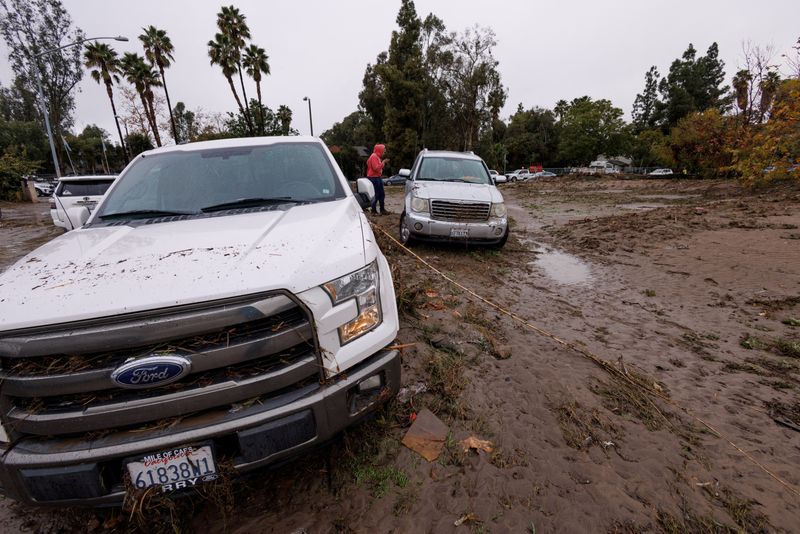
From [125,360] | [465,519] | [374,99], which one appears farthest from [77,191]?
[374,99]

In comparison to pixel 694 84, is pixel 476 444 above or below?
below

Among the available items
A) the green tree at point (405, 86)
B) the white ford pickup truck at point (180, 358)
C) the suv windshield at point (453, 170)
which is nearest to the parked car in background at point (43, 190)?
the green tree at point (405, 86)

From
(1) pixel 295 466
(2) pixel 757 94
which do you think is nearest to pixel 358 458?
(1) pixel 295 466

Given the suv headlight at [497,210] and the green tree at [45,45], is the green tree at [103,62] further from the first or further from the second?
the suv headlight at [497,210]

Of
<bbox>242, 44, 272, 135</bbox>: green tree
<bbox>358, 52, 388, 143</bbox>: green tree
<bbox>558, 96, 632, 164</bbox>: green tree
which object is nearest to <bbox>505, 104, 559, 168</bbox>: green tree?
<bbox>558, 96, 632, 164</bbox>: green tree

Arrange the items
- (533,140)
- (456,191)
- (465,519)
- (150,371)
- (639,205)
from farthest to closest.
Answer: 1. (533,140)
2. (639,205)
3. (456,191)
4. (465,519)
5. (150,371)

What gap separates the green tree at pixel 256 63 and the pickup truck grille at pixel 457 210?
95.4ft

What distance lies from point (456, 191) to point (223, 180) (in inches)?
165

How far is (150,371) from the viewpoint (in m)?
1.35

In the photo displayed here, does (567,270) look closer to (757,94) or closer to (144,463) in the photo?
(144,463)

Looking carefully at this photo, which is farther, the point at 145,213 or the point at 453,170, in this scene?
the point at 453,170

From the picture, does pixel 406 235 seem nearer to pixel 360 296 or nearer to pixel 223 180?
pixel 223 180

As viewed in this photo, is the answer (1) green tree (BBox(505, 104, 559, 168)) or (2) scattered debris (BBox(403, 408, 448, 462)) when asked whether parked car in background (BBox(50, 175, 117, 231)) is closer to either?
(2) scattered debris (BBox(403, 408, 448, 462))

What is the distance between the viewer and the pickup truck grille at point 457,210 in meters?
5.93
